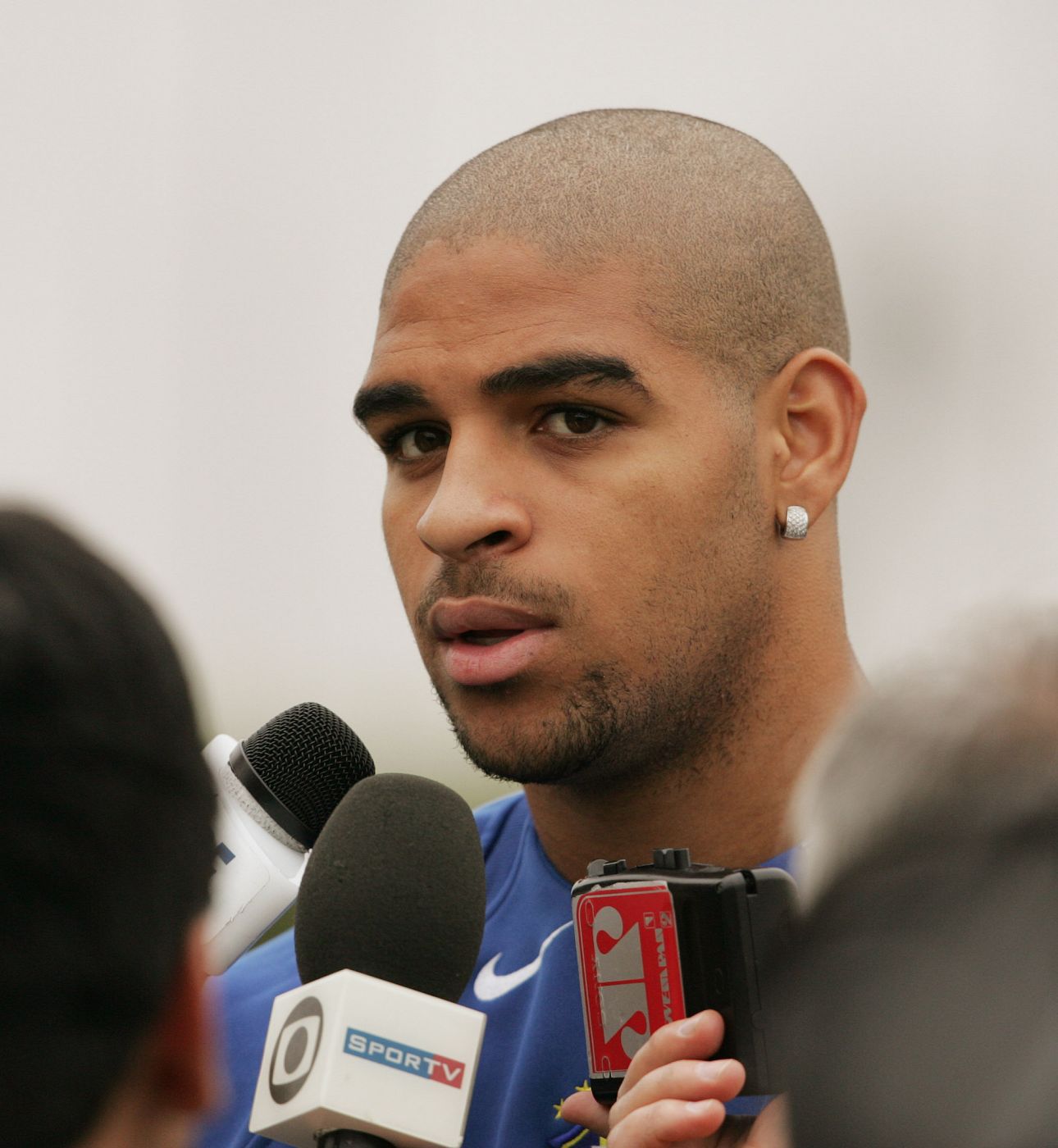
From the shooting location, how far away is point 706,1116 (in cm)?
180

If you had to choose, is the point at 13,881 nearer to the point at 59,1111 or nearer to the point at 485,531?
the point at 59,1111

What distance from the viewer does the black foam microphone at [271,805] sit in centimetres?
252

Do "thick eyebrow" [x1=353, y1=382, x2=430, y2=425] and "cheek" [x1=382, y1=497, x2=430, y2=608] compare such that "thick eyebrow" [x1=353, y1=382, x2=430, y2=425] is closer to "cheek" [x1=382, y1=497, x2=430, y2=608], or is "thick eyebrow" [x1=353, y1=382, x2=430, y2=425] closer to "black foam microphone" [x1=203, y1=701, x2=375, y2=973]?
"cheek" [x1=382, y1=497, x2=430, y2=608]

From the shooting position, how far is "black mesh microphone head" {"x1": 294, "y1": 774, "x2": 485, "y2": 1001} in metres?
2.24

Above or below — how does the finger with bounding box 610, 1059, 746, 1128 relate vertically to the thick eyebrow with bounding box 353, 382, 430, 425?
below

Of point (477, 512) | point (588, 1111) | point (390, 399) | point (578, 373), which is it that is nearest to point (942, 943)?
point (588, 1111)

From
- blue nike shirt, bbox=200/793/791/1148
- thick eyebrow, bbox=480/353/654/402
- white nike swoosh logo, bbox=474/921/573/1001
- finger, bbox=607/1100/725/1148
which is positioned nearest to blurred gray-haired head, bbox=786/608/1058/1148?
finger, bbox=607/1100/725/1148

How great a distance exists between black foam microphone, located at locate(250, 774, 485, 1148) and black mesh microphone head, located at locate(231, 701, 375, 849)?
258 millimetres

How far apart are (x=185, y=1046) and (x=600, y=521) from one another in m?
1.53

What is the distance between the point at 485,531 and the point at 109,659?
1.50 meters

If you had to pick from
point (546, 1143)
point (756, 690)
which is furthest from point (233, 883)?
point (756, 690)

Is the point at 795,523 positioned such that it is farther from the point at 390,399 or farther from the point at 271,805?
the point at 271,805

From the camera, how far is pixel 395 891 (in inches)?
89.5

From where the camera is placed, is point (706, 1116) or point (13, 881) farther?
point (706, 1116)
